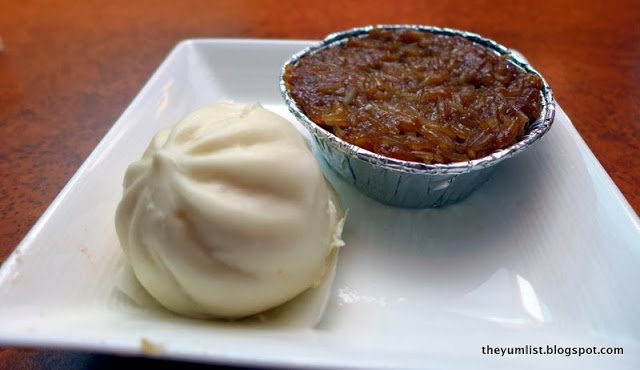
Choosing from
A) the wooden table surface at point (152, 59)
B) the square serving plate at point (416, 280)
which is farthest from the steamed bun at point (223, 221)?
the wooden table surface at point (152, 59)

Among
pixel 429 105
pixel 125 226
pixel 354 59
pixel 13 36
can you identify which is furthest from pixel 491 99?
pixel 13 36

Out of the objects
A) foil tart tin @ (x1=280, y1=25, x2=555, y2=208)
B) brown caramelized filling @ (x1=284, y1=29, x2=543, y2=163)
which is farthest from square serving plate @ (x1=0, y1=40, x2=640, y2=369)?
brown caramelized filling @ (x1=284, y1=29, x2=543, y2=163)

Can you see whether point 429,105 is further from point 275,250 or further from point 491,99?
point 275,250

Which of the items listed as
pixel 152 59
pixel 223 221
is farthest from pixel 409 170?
pixel 152 59

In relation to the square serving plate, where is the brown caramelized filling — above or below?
above

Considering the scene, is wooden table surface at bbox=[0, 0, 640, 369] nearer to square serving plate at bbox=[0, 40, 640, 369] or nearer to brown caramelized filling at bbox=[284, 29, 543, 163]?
square serving plate at bbox=[0, 40, 640, 369]

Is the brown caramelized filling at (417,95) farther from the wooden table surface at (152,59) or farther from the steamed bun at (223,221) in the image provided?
the wooden table surface at (152,59)

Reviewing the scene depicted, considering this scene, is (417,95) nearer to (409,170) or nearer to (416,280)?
(409,170)

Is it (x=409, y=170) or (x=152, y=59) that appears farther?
(x=152, y=59)
